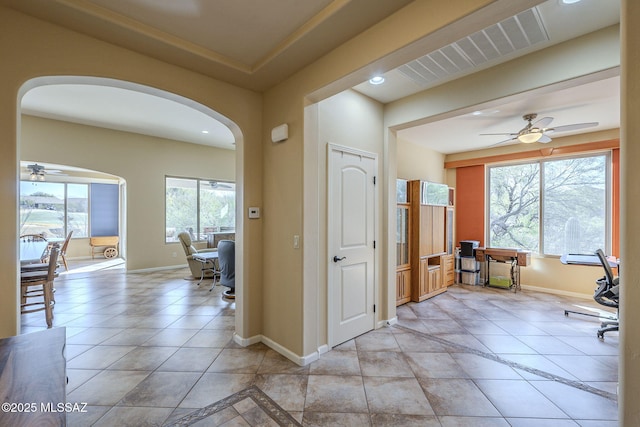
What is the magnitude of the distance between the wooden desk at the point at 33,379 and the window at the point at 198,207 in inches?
228

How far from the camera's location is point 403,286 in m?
4.52

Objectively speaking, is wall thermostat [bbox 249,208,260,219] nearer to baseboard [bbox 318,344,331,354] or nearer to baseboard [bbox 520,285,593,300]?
baseboard [bbox 318,344,331,354]

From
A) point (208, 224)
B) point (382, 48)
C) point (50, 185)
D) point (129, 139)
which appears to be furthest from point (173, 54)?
point (50, 185)

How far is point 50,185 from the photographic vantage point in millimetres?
8008

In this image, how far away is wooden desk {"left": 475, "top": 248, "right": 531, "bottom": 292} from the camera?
17.1ft

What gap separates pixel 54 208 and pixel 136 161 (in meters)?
4.02

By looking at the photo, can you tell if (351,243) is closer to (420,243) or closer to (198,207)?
(420,243)

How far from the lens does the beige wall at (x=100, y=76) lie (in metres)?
1.75

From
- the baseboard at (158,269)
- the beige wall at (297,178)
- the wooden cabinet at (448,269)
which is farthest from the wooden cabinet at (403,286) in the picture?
the baseboard at (158,269)

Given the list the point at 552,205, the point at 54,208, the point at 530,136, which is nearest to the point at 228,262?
the point at 530,136

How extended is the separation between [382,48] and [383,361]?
9.17ft

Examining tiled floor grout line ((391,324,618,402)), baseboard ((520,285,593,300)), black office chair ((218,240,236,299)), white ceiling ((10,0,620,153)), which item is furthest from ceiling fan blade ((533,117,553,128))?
black office chair ((218,240,236,299))

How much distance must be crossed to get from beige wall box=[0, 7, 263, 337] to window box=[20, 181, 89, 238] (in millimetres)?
8519

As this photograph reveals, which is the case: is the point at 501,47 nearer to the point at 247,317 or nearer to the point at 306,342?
the point at 306,342
